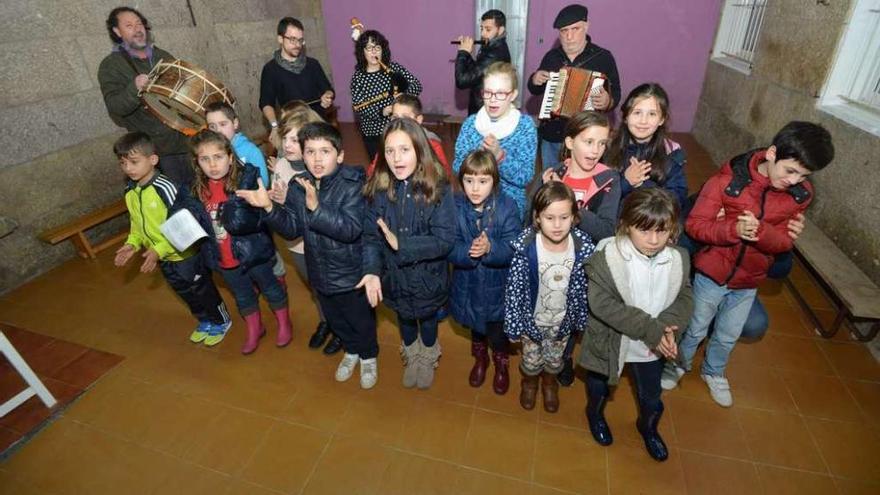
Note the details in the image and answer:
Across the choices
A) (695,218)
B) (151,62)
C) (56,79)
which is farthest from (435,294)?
(56,79)

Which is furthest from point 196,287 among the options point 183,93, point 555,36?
point 555,36

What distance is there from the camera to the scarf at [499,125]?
297 centimetres

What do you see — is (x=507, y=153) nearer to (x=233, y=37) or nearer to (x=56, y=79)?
(x=56, y=79)

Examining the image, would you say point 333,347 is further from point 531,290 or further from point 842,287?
point 842,287

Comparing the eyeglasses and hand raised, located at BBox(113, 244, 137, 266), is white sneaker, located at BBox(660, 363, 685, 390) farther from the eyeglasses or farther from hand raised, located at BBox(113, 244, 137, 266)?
hand raised, located at BBox(113, 244, 137, 266)

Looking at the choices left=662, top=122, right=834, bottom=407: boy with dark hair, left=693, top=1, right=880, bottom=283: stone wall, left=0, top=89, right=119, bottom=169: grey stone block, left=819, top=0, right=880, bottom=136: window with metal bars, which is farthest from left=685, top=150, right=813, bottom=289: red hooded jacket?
left=0, top=89, right=119, bottom=169: grey stone block

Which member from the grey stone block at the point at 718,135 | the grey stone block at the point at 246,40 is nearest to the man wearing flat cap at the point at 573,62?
the grey stone block at the point at 718,135

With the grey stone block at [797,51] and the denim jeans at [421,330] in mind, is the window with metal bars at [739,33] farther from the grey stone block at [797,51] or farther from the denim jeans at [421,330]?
the denim jeans at [421,330]

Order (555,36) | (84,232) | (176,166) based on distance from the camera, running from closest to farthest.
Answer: (176,166) < (84,232) < (555,36)

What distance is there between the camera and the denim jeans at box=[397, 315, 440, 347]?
9.78 feet

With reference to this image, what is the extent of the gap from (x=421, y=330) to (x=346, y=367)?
633mm

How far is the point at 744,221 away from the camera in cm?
222

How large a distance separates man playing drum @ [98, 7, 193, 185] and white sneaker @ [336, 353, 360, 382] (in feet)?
8.64

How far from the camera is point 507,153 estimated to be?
2971mm
